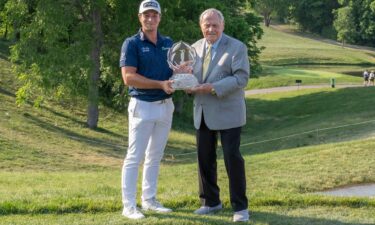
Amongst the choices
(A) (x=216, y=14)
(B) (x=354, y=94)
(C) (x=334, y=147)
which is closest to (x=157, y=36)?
(A) (x=216, y=14)

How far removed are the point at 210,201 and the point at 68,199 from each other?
1602 mm

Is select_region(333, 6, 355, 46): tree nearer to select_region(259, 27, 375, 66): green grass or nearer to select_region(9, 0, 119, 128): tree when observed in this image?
select_region(259, 27, 375, 66): green grass

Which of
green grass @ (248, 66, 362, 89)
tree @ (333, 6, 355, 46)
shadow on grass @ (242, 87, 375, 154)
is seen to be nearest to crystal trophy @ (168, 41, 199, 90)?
shadow on grass @ (242, 87, 375, 154)

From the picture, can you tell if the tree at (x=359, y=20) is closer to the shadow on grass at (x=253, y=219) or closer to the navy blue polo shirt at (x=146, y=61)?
the shadow on grass at (x=253, y=219)

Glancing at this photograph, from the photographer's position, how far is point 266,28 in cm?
9788

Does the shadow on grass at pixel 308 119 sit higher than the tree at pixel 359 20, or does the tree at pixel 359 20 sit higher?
the tree at pixel 359 20

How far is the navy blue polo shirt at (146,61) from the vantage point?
5953mm

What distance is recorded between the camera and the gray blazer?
19.4 ft

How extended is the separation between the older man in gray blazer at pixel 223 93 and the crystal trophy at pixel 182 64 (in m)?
0.13

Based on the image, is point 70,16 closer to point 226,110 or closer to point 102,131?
point 102,131

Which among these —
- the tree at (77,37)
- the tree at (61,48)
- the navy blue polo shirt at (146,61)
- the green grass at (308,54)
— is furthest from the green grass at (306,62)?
the navy blue polo shirt at (146,61)

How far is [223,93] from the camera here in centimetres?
583

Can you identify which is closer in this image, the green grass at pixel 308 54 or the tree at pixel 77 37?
the tree at pixel 77 37

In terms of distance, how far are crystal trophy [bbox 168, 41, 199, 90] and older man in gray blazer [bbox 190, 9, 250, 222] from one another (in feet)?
0.41
